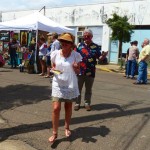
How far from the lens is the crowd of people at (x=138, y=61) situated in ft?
39.2

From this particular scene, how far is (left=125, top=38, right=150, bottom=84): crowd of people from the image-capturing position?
11945mm

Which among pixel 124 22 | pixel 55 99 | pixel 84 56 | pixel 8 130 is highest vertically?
pixel 124 22

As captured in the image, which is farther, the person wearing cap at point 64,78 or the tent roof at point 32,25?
the tent roof at point 32,25

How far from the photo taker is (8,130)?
5.67 metres

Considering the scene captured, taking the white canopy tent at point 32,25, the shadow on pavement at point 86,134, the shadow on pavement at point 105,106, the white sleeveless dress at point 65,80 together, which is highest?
the white canopy tent at point 32,25

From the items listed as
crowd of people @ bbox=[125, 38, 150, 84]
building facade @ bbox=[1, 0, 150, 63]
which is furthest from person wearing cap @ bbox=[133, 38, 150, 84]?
building facade @ bbox=[1, 0, 150, 63]

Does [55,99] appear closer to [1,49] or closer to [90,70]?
[90,70]

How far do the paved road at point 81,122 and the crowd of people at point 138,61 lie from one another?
7.77ft

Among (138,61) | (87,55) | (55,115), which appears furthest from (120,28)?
(55,115)

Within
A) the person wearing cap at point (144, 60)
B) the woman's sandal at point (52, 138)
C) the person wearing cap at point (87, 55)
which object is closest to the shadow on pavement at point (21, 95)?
the person wearing cap at point (87, 55)

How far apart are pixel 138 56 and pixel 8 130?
8.53 m

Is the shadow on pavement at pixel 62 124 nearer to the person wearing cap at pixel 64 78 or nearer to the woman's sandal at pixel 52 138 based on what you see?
the woman's sandal at pixel 52 138

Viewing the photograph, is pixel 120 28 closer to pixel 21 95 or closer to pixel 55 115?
pixel 21 95

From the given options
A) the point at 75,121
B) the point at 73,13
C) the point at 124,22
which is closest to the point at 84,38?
the point at 75,121
